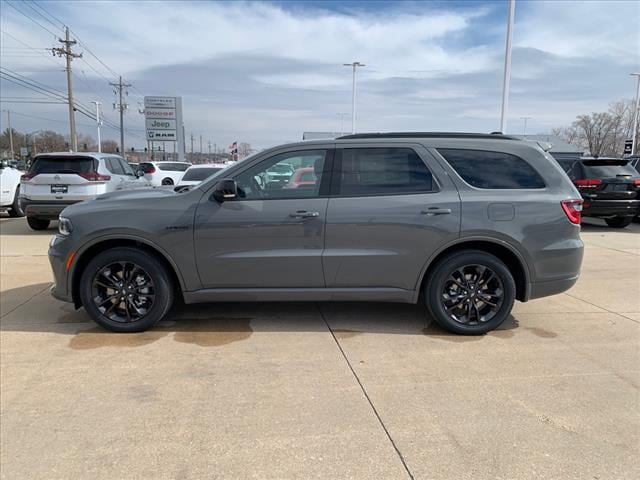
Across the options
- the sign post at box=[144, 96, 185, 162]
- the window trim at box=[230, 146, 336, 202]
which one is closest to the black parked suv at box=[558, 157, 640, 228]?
the window trim at box=[230, 146, 336, 202]

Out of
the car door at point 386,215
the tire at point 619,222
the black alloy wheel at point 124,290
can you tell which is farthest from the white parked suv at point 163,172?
the car door at point 386,215

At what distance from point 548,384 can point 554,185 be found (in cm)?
189

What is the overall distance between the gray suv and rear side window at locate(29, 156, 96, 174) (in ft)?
23.2

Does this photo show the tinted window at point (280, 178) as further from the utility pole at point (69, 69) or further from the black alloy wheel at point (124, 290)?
the utility pole at point (69, 69)

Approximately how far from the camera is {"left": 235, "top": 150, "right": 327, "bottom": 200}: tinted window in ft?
14.6

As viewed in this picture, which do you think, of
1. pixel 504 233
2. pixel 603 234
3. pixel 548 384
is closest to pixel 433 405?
pixel 548 384

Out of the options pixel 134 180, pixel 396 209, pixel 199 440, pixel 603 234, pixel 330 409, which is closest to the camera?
pixel 199 440

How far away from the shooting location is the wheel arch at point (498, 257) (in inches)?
175

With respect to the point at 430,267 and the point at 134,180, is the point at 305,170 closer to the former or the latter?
the point at 430,267

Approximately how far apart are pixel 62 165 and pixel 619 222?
1364 cm

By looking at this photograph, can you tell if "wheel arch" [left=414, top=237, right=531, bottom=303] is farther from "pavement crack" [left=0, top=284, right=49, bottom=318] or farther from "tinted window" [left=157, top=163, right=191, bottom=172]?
"tinted window" [left=157, top=163, right=191, bottom=172]

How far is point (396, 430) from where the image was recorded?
117 inches

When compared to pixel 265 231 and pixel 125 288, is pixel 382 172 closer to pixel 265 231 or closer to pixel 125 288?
pixel 265 231

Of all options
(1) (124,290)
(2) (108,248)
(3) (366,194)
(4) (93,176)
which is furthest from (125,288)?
(4) (93,176)
